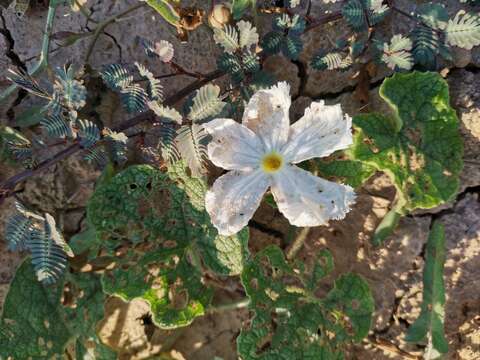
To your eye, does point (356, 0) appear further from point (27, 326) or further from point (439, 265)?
point (27, 326)

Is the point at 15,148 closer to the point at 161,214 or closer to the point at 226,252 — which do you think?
the point at 161,214

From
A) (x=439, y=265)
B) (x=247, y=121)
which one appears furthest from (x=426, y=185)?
(x=247, y=121)

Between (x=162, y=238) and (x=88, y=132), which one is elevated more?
(x=88, y=132)

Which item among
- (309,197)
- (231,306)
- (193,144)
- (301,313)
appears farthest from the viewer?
(231,306)

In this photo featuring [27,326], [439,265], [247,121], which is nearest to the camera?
[247,121]

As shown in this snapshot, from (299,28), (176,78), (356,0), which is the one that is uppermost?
(356,0)

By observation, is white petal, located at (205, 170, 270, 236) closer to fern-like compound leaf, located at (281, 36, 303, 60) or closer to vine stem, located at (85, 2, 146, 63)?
fern-like compound leaf, located at (281, 36, 303, 60)

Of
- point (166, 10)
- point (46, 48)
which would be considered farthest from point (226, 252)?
point (46, 48)

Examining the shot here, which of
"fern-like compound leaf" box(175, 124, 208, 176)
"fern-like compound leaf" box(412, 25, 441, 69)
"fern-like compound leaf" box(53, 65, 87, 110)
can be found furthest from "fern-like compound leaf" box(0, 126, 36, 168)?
"fern-like compound leaf" box(412, 25, 441, 69)
